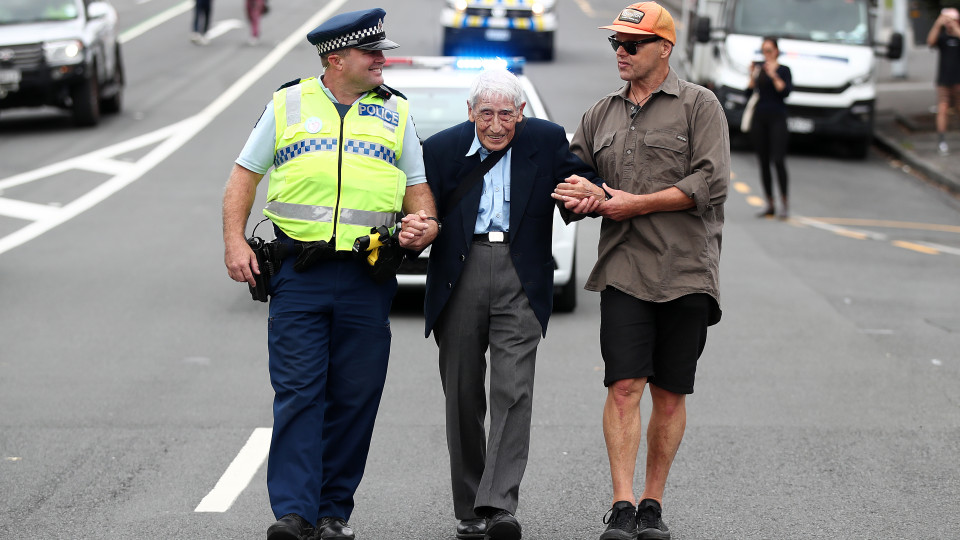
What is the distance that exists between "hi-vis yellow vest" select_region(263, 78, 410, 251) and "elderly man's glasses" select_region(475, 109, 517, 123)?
0.33 meters

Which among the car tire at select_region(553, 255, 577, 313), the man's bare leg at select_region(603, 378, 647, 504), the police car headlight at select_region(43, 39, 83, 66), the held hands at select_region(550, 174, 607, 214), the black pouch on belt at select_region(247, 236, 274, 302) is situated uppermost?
the held hands at select_region(550, 174, 607, 214)

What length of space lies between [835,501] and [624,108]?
195 centimetres

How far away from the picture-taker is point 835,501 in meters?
6.12

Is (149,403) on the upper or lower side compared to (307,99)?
lower

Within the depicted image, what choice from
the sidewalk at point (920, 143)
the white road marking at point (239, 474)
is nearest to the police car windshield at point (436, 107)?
the white road marking at point (239, 474)

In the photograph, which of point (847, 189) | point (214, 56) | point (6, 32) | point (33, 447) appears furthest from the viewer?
point (214, 56)

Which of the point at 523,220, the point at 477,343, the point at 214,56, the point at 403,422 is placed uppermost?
the point at 523,220

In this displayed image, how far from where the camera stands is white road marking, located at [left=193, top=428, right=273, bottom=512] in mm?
5992

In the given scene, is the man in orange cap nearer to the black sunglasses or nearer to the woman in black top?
the black sunglasses

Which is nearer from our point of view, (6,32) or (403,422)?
(403,422)

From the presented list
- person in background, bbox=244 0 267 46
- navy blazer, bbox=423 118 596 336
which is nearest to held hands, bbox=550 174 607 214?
navy blazer, bbox=423 118 596 336

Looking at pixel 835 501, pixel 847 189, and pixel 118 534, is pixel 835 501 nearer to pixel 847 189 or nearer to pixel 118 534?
pixel 118 534

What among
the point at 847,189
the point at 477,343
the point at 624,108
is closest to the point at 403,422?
the point at 477,343

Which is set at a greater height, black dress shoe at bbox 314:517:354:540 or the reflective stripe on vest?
the reflective stripe on vest
